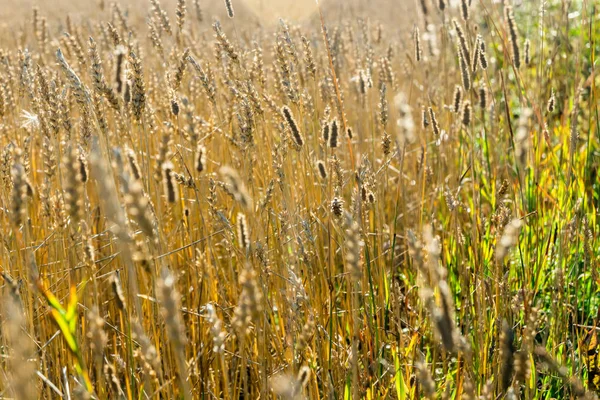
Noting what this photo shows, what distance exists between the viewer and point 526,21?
14.7 ft

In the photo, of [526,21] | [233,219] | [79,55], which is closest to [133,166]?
[79,55]

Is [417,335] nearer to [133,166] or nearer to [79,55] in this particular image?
[133,166]

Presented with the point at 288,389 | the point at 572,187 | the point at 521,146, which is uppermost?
the point at 521,146

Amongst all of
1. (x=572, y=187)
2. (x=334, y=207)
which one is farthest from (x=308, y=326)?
(x=572, y=187)

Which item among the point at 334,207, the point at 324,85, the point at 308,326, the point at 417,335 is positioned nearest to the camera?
the point at 308,326

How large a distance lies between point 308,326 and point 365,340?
445mm

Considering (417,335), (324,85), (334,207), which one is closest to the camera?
(334,207)

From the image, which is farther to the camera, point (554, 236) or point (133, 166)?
point (554, 236)

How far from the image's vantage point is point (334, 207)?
135cm

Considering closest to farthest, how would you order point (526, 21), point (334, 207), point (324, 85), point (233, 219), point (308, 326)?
point (308, 326) < point (334, 207) < point (233, 219) < point (324, 85) < point (526, 21)

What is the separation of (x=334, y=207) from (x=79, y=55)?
1070mm

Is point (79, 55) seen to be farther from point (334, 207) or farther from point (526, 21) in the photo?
point (526, 21)

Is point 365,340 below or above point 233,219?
below

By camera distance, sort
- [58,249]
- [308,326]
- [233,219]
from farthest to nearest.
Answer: [233,219]
[58,249]
[308,326]
